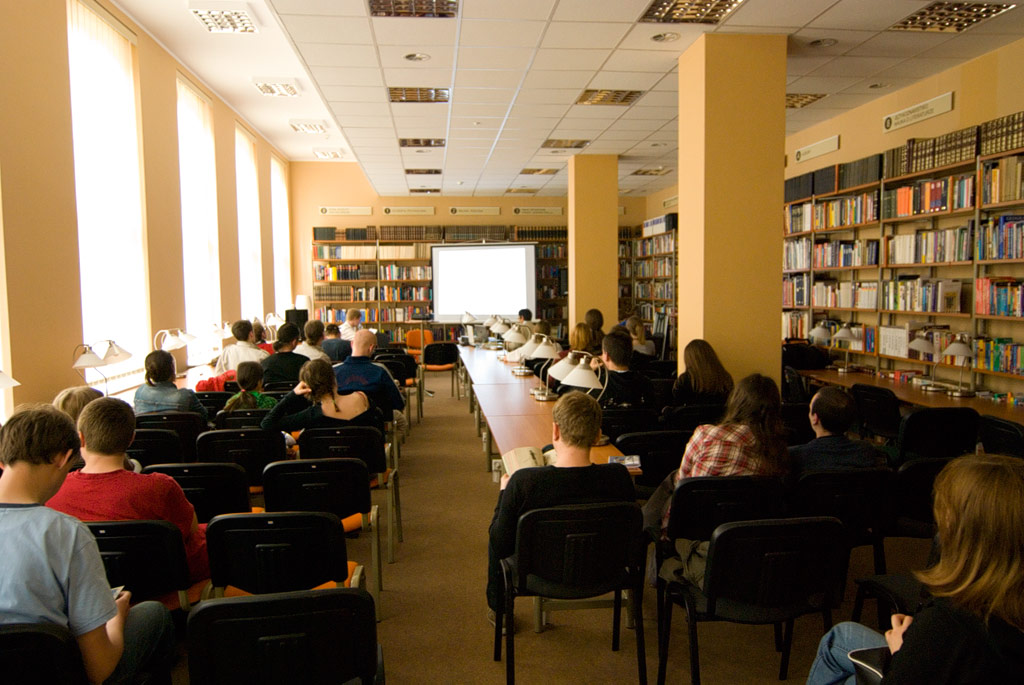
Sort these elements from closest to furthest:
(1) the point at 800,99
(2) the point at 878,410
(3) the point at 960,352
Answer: (3) the point at 960,352 → (2) the point at 878,410 → (1) the point at 800,99

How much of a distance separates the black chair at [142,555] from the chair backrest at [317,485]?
2.37 feet

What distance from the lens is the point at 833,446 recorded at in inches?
117

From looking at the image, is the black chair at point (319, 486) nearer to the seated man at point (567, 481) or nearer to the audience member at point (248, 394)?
the seated man at point (567, 481)

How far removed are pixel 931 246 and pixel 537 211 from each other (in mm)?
9456

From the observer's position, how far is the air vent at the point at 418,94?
256 inches

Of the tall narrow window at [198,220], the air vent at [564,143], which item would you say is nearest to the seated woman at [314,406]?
the tall narrow window at [198,220]

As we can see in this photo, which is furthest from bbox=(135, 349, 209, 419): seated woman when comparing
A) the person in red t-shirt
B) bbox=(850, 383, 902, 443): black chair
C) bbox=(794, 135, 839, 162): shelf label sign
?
bbox=(794, 135, 839, 162): shelf label sign

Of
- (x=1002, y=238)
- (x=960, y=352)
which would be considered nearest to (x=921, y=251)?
(x=1002, y=238)

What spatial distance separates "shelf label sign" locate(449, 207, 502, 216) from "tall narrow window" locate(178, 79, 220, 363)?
6.10 metres

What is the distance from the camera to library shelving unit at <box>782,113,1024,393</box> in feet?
16.7

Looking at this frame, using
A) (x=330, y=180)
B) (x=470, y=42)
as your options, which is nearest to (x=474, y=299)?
(x=330, y=180)

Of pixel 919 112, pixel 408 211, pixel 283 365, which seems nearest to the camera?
pixel 283 365

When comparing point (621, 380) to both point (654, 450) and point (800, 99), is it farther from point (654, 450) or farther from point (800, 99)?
point (800, 99)

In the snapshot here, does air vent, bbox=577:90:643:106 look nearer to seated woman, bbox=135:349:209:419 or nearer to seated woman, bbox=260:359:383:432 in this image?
seated woman, bbox=260:359:383:432
